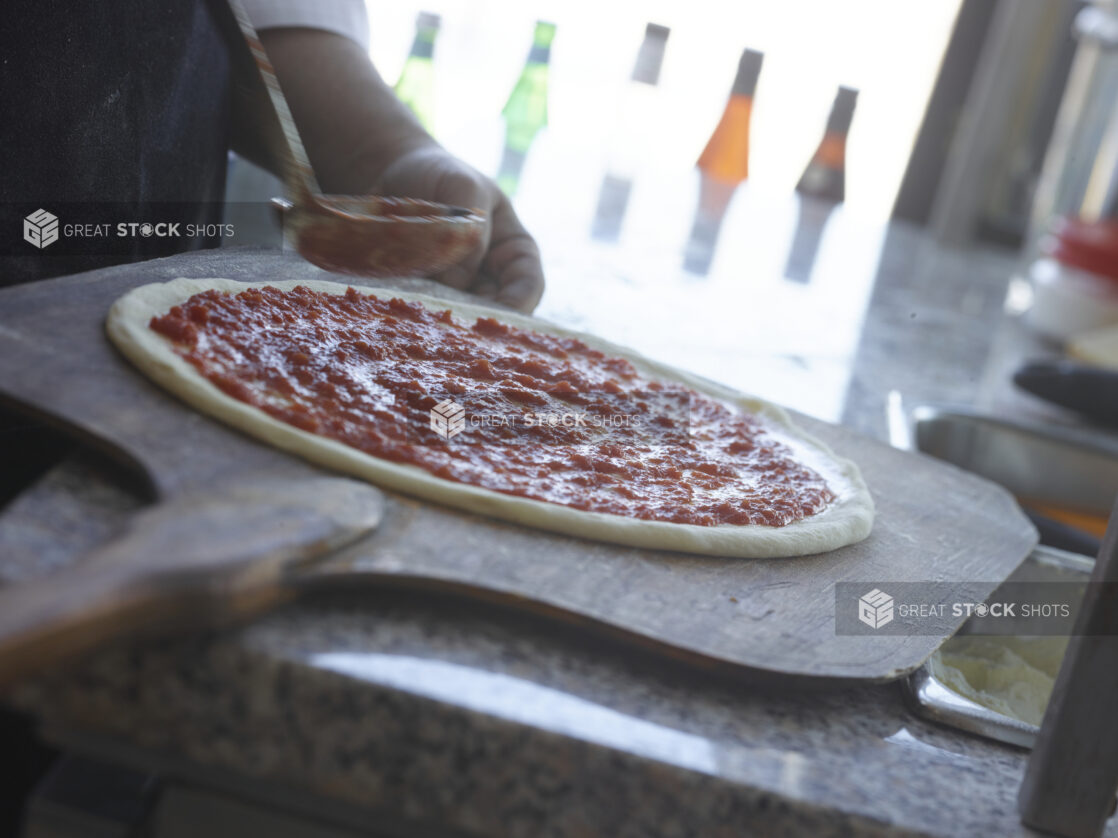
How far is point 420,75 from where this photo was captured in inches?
62.9

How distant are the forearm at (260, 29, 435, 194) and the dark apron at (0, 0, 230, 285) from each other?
0.11 metres

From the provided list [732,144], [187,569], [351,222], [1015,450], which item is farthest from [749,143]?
[187,569]

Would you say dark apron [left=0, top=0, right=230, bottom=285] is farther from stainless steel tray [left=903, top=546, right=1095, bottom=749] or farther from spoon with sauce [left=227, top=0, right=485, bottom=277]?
stainless steel tray [left=903, top=546, right=1095, bottom=749]

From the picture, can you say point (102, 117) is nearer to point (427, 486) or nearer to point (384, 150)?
point (384, 150)

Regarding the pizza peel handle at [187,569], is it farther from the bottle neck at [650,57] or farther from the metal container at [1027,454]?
the bottle neck at [650,57]

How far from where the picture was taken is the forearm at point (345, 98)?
112cm

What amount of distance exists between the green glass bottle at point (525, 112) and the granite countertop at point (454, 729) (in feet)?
4.63

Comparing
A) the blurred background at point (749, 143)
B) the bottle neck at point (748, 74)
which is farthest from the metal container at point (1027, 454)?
the bottle neck at point (748, 74)

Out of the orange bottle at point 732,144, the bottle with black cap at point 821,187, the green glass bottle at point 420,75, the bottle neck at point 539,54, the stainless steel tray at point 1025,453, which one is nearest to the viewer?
the stainless steel tray at point 1025,453

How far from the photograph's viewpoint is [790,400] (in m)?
1.32

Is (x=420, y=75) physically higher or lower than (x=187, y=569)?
higher

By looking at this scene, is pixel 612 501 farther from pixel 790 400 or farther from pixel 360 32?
pixel 360 32

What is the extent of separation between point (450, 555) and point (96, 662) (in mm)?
208

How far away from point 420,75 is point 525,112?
0.39 meters
